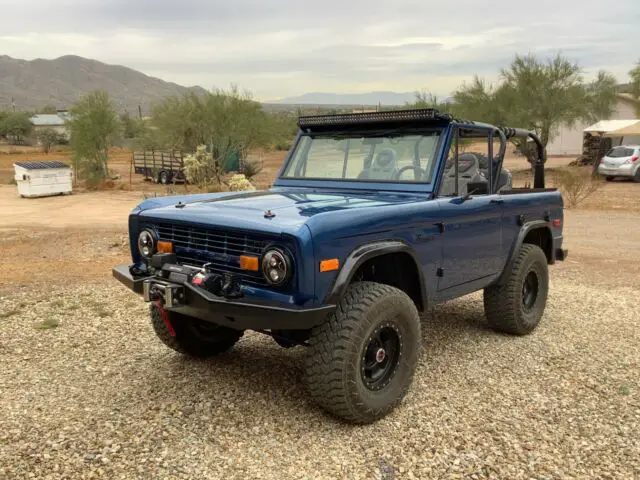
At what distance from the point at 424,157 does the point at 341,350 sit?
176 cm

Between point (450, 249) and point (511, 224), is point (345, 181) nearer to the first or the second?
point (450, 249)

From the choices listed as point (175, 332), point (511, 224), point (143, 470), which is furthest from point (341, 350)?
point (511, 224)

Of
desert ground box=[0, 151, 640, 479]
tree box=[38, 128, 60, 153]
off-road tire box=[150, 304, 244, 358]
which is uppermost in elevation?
tree box=[38, 128, 60, 153]

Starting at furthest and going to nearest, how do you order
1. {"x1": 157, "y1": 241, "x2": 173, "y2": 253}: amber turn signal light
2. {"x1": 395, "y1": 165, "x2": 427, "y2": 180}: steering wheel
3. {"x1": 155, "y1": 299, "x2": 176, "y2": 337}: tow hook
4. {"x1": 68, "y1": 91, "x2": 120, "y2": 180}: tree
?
1. {"x1": 68, "y1": 91, "x2": 120, "y2": 180}: tree
2. {"x1": 395, "y1": 165, "x2": 427, "y2": 180}: steering wheel
3. {"x1": 155, "y1": 299, "x2": 176, "y2": 337}: tow hook
4. {"x1": 157, "y1": 241, "x2": 173, "y2": 253}: amber turn signal light

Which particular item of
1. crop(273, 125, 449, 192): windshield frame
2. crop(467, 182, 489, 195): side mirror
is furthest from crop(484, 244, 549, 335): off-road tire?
crop(273, 125, 449, 192): windshield frame

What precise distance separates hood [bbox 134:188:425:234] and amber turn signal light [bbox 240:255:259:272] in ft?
0.57

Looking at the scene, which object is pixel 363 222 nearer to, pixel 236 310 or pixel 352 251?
pixel 352 251

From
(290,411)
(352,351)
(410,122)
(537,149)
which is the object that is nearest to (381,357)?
(352,351)

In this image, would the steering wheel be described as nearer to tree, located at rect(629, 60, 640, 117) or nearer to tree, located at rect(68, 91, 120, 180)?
tree, located at rect(68, 91, 120, 180)

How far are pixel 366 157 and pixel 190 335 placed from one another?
1.94 m

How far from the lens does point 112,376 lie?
15.1 feet

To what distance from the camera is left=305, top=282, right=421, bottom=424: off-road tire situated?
3602 millimetres

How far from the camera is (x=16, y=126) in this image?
67.9 metres

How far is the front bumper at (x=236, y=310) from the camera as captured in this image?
337 cm
